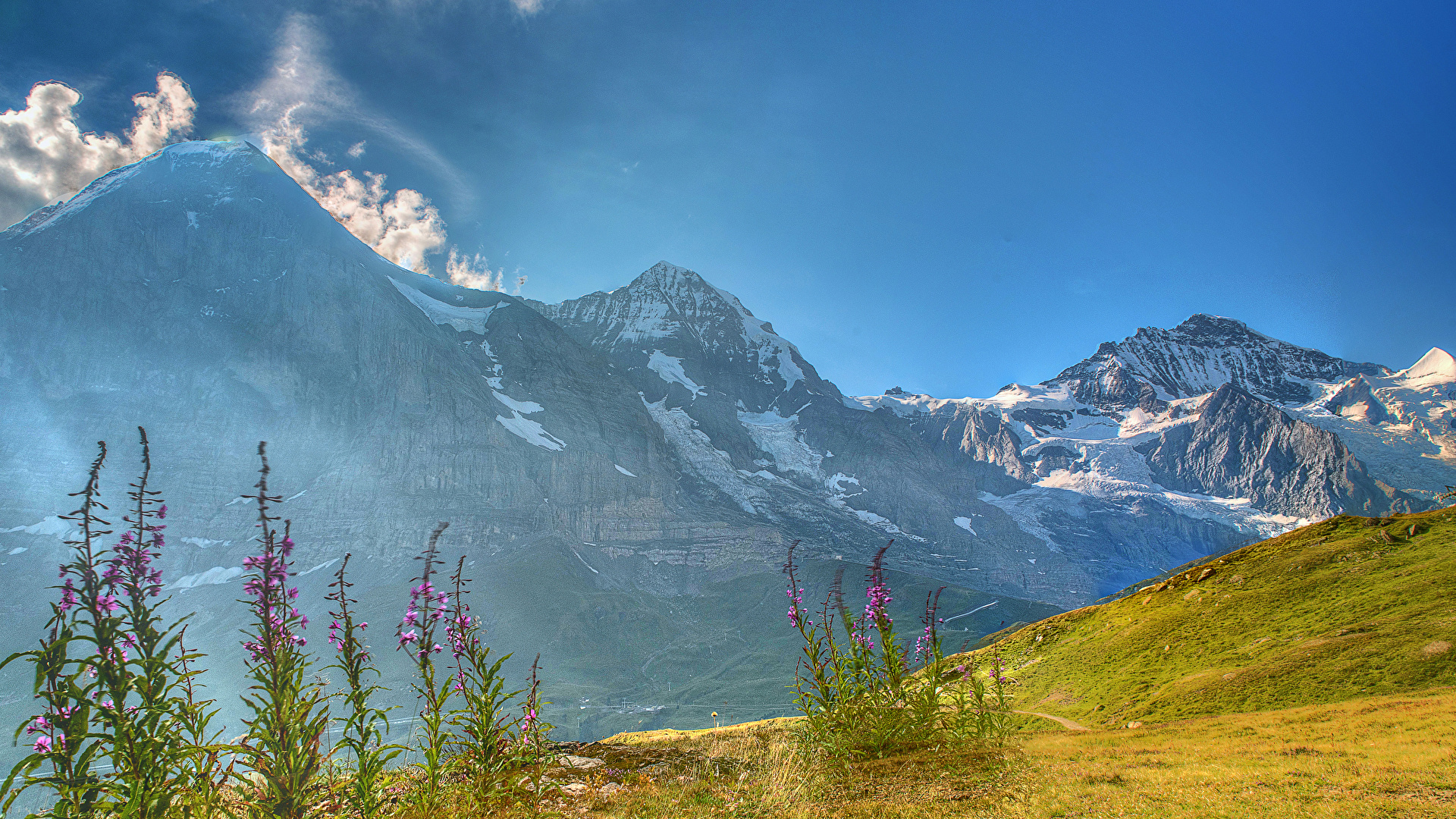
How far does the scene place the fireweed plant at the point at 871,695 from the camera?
1459 cm

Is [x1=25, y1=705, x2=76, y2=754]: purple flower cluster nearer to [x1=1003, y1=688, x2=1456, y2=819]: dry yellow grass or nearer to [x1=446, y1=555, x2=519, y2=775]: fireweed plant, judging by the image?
[x1=446, y1=555, x2=519, y2=775]: fireweed plant

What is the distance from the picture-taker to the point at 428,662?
10602 millimetres

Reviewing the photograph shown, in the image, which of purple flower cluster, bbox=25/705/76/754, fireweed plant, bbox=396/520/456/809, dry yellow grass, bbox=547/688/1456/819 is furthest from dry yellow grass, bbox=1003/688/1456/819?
purple flower cluster, bbox=25/705/76/754

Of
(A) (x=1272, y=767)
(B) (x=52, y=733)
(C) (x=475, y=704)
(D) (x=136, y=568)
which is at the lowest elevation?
(A) (x=1272, y=767)

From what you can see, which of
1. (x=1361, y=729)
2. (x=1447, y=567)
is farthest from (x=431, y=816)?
(x=1447, y=567)

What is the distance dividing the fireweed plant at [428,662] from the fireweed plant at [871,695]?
7.35 m

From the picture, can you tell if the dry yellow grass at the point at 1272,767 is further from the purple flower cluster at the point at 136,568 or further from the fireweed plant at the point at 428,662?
the purple flower cluster at the point at 136,568

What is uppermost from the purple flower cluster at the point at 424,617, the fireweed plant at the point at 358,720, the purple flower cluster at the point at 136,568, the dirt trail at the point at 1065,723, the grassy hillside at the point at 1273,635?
the purple flower cluster at the point at 136,568

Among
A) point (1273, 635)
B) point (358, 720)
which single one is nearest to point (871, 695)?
point (358, 720)

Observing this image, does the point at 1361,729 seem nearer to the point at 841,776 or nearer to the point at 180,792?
the point at 841,776

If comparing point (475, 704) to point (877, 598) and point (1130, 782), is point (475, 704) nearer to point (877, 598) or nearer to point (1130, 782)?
point (877, 598)

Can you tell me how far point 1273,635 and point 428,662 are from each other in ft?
112

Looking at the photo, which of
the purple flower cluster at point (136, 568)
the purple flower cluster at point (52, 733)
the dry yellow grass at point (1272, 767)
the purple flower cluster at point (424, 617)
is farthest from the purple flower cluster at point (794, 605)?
the purple flower cluster at point (52, 733)

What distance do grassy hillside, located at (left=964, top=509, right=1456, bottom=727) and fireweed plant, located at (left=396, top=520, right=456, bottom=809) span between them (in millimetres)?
22420
